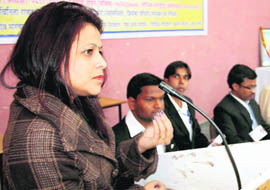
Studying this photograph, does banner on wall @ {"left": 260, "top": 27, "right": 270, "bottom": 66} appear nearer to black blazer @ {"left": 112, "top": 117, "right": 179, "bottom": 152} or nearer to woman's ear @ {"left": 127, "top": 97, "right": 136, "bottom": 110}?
woman's ear @ {"left": 127, "top": 97, "right": 136, "bottom": 110}

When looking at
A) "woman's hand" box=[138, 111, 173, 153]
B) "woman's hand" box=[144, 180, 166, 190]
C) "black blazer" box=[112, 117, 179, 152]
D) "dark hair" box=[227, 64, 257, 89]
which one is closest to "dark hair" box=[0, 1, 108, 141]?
"woman's hand" box=[138, 111, 173, 153]

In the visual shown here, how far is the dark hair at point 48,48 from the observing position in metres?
0.75

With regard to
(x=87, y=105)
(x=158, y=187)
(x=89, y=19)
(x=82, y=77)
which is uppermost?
(x=89, y=19)

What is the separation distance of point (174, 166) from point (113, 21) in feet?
5.71

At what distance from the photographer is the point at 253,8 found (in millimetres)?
4246

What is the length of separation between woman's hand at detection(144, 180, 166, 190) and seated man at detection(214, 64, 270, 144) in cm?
112

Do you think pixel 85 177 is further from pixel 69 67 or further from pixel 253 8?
pixel 253 8

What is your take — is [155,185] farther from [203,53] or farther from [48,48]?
[203,53]


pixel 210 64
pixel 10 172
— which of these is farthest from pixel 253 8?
pixel 10 172

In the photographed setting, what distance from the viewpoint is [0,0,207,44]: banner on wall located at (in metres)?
2.04

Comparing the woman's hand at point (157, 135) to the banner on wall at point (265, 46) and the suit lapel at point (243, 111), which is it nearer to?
the suit lapel at point (243, 111)

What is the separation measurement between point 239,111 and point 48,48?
1.85m

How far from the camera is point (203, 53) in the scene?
3598mm

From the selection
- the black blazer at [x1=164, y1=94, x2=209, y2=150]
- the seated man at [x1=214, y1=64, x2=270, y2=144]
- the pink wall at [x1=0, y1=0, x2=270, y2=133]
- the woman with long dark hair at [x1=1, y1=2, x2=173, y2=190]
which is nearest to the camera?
the woman with long dark hair at [x1=1, y1=2, x2=173, y2=190]
